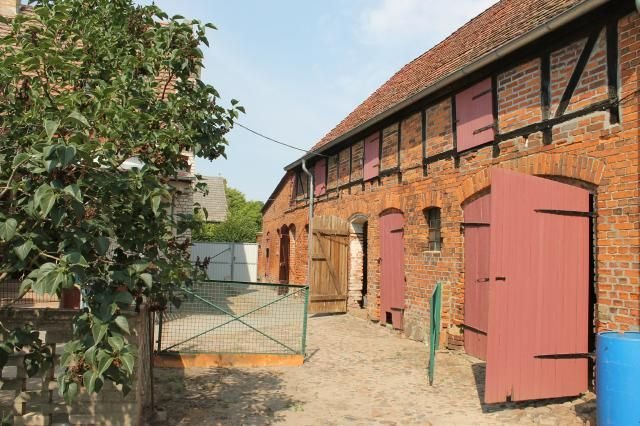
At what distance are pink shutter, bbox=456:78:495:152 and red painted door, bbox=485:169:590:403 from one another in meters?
2.33

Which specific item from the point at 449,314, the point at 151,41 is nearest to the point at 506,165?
the point at 449,314

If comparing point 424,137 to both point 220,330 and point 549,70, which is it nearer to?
point 549,70

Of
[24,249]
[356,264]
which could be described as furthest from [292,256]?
[24,249]

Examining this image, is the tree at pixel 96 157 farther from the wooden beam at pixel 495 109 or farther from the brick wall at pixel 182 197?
the wooden beam at pixel 495 109

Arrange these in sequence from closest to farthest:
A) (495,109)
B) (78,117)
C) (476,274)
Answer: (78,117), (495,109), (476,274)

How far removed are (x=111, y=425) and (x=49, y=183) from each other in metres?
2.44

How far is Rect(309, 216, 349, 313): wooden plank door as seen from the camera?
489 inches

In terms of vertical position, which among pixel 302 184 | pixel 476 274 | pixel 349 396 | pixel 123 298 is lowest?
pixel 349 396

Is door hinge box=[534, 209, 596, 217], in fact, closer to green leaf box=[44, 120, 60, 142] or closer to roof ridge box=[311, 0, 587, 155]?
roof ridge box=[311, 0, 587, 155]

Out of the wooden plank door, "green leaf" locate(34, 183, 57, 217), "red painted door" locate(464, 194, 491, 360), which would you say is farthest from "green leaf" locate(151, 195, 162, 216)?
the wooden plank door

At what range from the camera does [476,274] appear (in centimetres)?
789

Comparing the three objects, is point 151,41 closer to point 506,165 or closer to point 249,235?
point 506,165

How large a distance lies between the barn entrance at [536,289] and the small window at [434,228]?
12.0 ft

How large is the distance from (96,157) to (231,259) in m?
21.0
